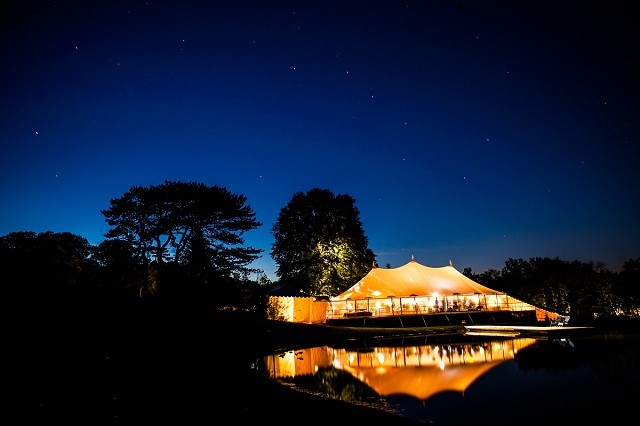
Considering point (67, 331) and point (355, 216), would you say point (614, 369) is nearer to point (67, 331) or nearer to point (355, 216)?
point (67, 331)

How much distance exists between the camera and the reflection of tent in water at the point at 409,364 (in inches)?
317

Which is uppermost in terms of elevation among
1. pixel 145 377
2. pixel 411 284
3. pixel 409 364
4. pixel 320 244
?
pixel 320 244

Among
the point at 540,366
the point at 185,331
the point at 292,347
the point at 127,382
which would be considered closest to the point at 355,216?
the point at 292,347

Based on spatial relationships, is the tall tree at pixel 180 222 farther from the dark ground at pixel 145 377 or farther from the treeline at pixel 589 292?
the treeline at pixel 589 292

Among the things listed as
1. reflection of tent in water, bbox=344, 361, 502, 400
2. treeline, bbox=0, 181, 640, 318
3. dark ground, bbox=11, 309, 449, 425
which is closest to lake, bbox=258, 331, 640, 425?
reflection of tent in water, bbox=344, 361, 502, 400

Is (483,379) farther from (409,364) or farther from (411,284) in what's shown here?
(411,284)

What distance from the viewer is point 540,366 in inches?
391

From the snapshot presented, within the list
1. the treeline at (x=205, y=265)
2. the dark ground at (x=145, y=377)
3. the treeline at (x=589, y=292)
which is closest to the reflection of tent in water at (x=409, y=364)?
the dark ground at (x=145, y=377)

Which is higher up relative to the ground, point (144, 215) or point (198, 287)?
point (144, 215)

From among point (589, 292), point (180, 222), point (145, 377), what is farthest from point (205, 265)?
point (589, 292)

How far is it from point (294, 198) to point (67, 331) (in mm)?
26006

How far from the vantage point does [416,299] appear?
91.2 feet

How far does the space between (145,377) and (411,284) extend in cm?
2257

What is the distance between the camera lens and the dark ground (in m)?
5.23
